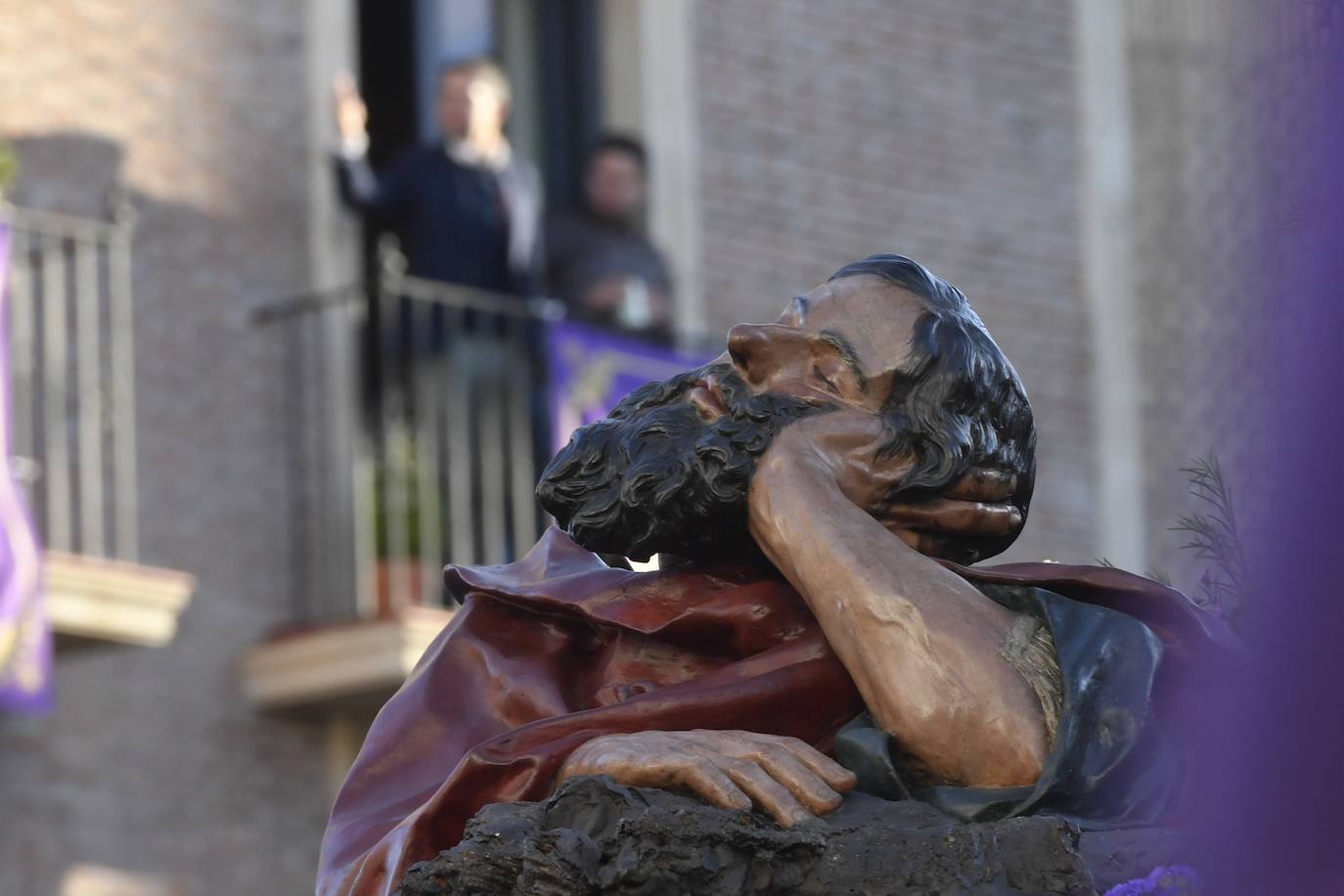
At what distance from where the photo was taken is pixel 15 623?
10977 millimetres

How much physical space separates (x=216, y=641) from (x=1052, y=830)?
29.7 ft

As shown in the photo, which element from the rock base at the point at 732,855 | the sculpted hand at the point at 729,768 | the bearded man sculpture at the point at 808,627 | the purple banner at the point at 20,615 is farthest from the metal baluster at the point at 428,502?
the rock base at the point at 732,855

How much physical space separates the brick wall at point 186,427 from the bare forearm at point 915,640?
8.05m

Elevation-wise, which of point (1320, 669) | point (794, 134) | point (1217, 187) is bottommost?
point (794, 134)

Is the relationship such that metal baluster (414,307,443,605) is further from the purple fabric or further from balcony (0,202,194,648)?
the purple fabric

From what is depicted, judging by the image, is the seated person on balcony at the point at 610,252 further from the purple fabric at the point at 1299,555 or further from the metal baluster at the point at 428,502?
the purple fabric at the point at 1299,555

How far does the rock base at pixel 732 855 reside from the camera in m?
3.29

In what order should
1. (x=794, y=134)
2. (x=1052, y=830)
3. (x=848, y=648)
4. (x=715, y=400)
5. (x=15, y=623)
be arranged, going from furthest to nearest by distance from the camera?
(x=794, y=134) → (x=15, y=623) → (x=715, y=400) → (x=848, y=648) → (x=1052, y=830)

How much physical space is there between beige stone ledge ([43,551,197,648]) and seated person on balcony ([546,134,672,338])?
2247 millimetres

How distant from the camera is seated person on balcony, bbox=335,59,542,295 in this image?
12320mm

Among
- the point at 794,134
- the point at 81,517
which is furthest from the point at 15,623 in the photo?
the point at 794,134

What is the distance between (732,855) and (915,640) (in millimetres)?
322

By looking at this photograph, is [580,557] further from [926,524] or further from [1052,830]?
[1052,830]

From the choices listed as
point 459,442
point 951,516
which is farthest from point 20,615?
point 951,516
